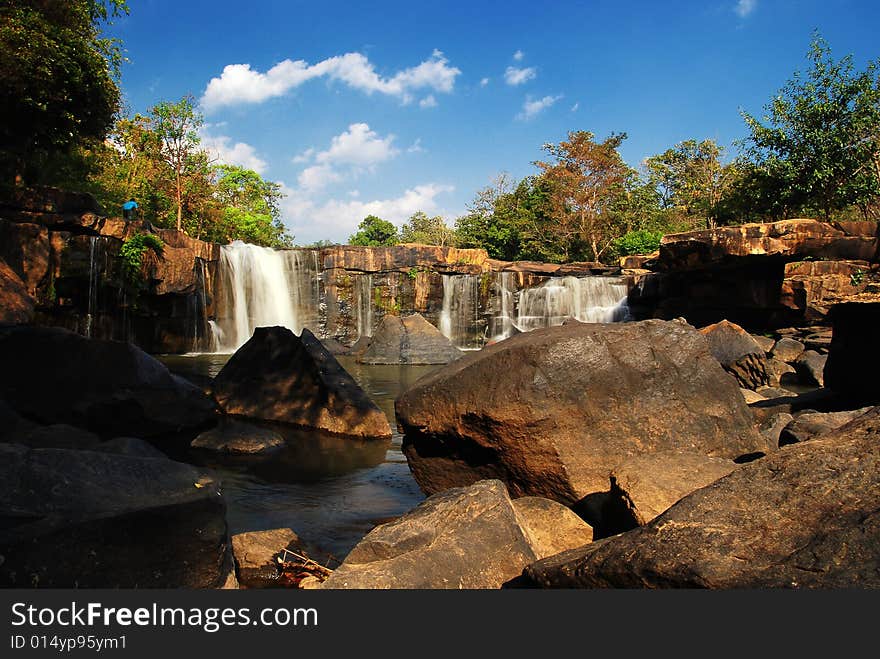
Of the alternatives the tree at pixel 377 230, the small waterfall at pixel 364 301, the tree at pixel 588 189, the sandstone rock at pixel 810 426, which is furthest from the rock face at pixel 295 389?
the tree at pixel 377 230

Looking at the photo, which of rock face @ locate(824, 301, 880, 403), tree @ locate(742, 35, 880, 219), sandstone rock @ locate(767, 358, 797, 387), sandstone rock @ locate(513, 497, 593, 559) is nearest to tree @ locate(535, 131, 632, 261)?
tree @ locate(742, 35, 880, 219)

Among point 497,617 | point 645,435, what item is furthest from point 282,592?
point 645,435

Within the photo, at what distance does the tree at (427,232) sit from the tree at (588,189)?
54.8ft

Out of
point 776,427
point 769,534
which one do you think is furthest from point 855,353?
point 769,534

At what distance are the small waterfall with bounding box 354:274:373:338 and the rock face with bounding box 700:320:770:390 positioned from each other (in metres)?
16.1

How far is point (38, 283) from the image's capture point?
746 inches

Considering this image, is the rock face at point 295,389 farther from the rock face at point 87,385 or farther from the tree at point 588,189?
the tree at point 588,189

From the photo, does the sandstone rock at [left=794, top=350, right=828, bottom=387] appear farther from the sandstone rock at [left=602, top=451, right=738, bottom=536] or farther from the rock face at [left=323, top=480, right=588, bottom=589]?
the rock face at [left=323, top=480, right=588, bottom=589]

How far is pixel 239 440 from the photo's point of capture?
7258 millimetres

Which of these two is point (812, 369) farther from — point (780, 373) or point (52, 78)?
point (52, 78)

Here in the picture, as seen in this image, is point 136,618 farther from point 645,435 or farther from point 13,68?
point 13,68

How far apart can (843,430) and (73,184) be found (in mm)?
29581

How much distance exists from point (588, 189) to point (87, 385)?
121 feet

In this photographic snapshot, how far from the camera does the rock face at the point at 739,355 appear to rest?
1428 cm
